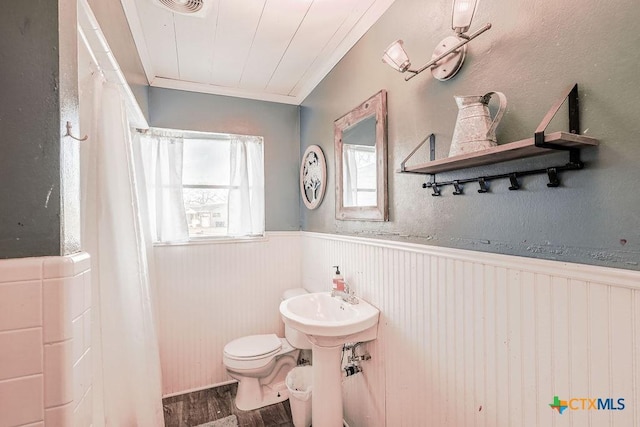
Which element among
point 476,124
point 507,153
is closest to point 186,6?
point 476,124

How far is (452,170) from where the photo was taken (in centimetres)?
108

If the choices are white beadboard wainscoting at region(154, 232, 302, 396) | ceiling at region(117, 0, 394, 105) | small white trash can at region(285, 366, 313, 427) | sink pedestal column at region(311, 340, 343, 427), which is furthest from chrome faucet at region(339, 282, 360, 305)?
ceiling at region(117, 0, 394, 105)

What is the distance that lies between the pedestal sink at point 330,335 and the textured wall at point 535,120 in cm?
46

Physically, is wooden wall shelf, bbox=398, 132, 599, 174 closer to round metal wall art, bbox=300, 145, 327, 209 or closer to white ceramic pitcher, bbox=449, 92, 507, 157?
white ceramic pitcher, bbox=449, 92, 507, 157

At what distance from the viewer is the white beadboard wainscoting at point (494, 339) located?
0.68m

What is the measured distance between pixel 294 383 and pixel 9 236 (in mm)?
1725

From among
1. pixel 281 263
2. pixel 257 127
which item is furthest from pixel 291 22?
pixel 281 263

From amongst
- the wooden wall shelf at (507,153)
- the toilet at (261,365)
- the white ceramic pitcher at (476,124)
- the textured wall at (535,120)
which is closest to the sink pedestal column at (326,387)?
the toilet at (261,365)

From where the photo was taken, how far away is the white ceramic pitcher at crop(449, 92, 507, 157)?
2.90ft

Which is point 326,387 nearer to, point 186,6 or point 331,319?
point 331,319

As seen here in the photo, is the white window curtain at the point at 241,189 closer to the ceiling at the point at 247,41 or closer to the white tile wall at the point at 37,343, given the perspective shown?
the ceiling at the point at 247,41

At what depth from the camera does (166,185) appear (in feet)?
7.45

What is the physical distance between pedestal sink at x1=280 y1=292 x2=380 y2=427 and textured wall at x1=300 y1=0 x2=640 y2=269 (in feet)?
1.53

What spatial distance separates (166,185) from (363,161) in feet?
5.08
